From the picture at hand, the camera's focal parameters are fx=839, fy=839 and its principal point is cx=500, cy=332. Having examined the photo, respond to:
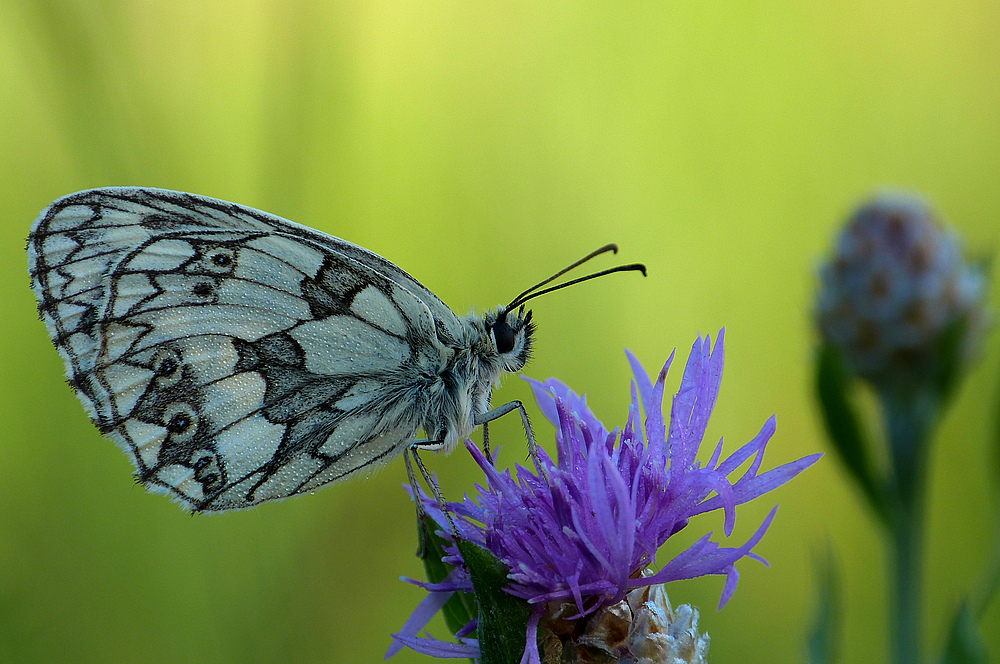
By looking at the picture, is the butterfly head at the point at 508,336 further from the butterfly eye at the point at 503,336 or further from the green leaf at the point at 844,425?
the green leaf at the point at 844,425

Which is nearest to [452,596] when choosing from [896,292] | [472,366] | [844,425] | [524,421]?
[524,421]

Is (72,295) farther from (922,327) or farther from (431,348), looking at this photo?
(922,327)

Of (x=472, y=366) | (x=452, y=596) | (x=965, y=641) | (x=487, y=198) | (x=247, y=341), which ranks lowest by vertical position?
(x=965, y=641)

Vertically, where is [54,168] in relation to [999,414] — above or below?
above

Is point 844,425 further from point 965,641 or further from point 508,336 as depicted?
point 508,336

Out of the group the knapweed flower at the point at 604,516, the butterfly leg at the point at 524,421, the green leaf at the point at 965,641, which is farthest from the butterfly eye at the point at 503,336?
the green leaf at the point at 965,641

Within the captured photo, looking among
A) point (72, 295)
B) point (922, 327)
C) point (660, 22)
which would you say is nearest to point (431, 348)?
point (72, 295)
